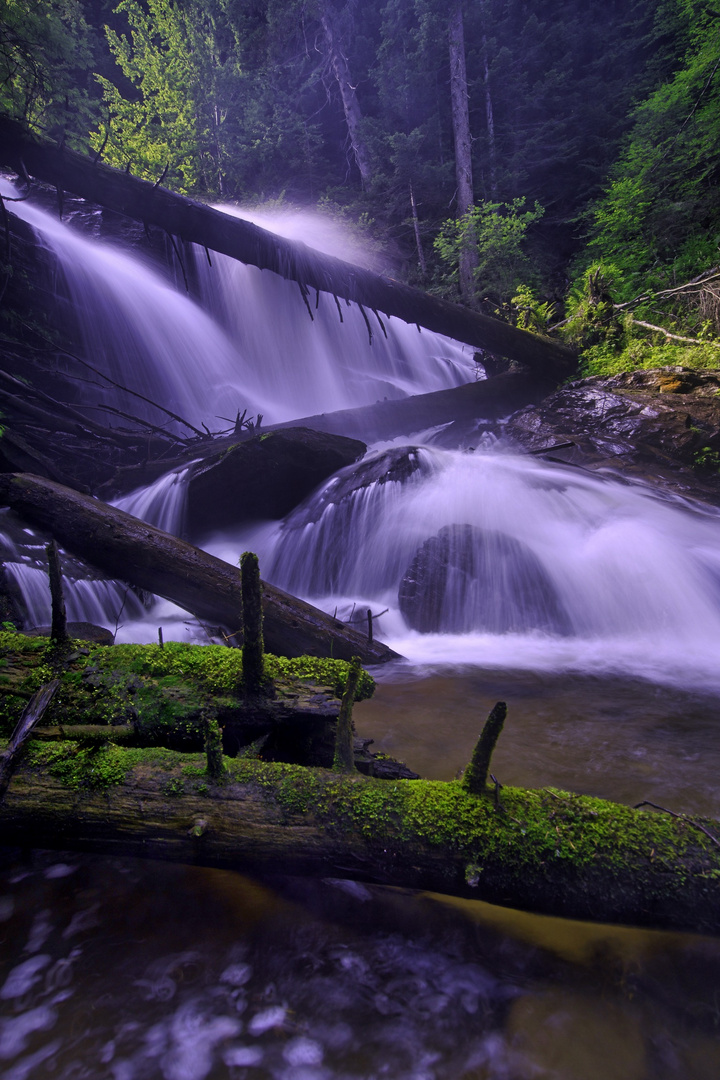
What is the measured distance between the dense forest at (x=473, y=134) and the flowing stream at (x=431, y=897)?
6194 millimetres

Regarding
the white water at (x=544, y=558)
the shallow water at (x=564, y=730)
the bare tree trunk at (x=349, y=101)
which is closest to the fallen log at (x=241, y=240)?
the white water at (x=544, y=558)

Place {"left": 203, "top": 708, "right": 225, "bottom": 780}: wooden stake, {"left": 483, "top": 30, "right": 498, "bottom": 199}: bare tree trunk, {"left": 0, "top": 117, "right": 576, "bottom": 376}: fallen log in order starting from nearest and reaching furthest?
{"left": 203, "top": 708, "right": 225, "bottom": 780}: wooden stake, {"left": 0, "top": 117, "right": 576, "bottom": 376}: fallen log, {"left": 483, "top": 30, "right": 498, "bottom": 199}: bare tree trunk

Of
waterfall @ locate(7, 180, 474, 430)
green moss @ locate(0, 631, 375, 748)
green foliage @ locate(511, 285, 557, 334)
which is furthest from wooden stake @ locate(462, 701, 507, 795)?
green foliage @ locate(511, 285, 557, 334)

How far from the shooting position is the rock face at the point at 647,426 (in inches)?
332

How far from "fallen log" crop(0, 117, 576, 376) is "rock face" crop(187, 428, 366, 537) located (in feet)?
8.93

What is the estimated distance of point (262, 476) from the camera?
824 cm

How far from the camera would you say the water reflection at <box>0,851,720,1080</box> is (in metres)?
1.37

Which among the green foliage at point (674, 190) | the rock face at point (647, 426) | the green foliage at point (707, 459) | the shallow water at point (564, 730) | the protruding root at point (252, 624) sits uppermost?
the green foliage at point (674, 190)

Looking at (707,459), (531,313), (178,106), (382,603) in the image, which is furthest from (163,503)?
(178,106)

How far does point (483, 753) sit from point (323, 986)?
910mm

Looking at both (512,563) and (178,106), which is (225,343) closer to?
(512,563)

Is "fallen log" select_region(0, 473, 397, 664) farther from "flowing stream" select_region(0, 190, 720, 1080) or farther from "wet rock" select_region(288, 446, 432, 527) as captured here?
"wet rock" select_region(288, 446, 432, 527)

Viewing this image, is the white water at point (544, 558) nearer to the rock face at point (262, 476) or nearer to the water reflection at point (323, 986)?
the rock face at point (262, 476)

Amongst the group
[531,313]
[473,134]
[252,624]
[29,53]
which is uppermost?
[473,134]
